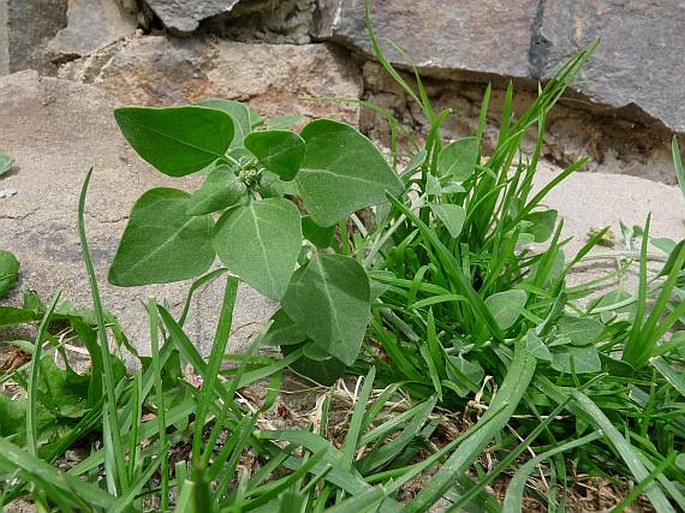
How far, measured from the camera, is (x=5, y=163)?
1.03 m

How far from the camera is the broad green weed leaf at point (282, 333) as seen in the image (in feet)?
2.33

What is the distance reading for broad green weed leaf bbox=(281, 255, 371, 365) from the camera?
25.1 inches

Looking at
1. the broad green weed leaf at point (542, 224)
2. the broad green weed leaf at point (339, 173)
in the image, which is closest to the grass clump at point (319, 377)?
the broad green weed leaf at point (339, 173)

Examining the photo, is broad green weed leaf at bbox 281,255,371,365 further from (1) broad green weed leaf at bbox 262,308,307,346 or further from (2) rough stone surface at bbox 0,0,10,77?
(2) rough stone surface at bbox 0,0,10,77

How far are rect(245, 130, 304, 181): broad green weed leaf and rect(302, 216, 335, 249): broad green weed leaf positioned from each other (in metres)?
0.09

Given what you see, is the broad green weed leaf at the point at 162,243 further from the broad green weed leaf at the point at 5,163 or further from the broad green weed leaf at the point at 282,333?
the broad green weed leaf at the point at 5,163

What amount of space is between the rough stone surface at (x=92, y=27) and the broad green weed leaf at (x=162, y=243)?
2.63ft

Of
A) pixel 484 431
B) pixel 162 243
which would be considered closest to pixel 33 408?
pixel 162 243

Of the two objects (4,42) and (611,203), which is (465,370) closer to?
(611,203)

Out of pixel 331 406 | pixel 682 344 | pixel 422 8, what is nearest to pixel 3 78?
pixel 422 8

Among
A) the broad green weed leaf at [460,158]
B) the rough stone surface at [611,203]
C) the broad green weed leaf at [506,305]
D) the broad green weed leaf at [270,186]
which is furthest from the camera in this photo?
the rough stone surface at [611,203]

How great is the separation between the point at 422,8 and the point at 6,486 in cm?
109

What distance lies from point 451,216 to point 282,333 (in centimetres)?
24

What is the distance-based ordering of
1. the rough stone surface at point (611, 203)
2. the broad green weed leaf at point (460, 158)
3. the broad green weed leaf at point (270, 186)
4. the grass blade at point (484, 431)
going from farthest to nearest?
the rough stone surface at point (611, 203)
the broad green weed leaf at point (460, 158)
the broad green weed leaf at point (270, 186)
the grass blade at point (484, 431)
